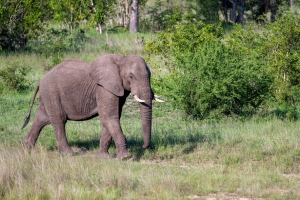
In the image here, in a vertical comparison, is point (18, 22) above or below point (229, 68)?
above

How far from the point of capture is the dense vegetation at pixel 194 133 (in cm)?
885

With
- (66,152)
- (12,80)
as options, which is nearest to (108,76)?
(66,152)

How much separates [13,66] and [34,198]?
36.9 feet

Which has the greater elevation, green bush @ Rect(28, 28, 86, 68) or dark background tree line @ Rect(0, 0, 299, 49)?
dark background tree line @ Rect(0, 0, 299, 49)

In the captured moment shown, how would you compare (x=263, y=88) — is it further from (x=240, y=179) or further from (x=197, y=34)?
(x=240, y=179)

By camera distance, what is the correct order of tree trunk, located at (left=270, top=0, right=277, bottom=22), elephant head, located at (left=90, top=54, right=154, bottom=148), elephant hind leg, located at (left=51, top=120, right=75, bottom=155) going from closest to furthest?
elephant head, located at (left=90, top=54, right=154, bottom=148) → elephant hind leg, located at (left=51, top=120, right=75, bottom=155) → tree trunk, located at (left=270, top=0, right=277, bottom=22)

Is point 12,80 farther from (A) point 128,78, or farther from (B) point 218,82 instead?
(A) point 128,78

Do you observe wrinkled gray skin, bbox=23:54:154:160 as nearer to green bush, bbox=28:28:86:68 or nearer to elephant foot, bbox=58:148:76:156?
elephant foot, bbox=58:148:76:156

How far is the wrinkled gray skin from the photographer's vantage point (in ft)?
34.4

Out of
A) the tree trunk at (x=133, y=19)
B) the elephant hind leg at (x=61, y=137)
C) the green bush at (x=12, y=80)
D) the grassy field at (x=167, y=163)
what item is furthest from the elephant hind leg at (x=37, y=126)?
the tree trunk at (x=133, y=19)

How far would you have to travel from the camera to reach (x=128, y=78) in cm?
1062

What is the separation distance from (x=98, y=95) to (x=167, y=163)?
61.1 inches

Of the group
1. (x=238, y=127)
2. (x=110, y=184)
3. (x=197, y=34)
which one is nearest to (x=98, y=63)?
(x=110, y=184)

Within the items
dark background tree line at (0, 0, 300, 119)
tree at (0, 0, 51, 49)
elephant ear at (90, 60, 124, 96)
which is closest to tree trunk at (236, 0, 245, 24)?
tree at (0, 0, 51, 49)
